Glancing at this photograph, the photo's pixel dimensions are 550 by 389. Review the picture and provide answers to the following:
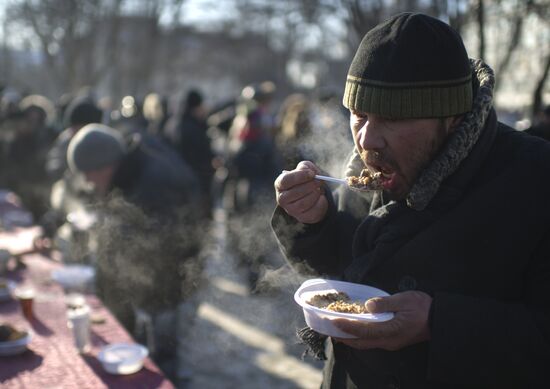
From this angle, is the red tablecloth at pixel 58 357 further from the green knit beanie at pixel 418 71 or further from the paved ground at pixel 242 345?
the green knit beanie at pixel 418 71

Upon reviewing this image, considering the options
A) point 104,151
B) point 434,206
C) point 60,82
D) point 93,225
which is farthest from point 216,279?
point 60,82

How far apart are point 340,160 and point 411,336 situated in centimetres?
108

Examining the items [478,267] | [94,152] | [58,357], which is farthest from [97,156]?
[478,267]

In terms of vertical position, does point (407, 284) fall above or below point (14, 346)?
above

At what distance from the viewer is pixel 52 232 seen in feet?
16.1

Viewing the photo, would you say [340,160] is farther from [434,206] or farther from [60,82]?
[60,82]

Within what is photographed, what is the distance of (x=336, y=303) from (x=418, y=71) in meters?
0.72

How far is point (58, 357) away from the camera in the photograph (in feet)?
8.66

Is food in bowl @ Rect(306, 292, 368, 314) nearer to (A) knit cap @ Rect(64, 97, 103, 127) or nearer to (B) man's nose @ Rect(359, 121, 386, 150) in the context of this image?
(B) man's nose @ Rect(359, 121, 386, 150)

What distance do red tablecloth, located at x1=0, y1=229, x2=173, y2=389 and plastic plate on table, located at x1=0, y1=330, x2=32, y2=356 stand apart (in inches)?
1.0

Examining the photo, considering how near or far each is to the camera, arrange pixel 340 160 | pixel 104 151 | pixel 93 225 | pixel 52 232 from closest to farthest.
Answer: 1. pixel 340 160
2. pixel 104 151
3. pixel 93 225
4. pixel 52 232

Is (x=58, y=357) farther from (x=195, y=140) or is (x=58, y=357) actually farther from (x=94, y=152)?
(x=195, y=140)

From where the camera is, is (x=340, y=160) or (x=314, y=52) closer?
(x=340, y=160)

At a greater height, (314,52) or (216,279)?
(314,52)
